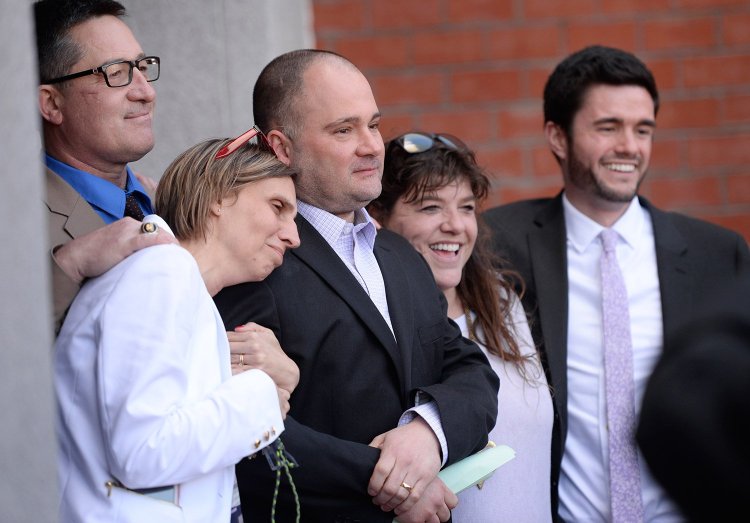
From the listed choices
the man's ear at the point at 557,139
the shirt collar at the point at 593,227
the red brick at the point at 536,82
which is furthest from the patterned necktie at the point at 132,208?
the red brick at the point at 536,82

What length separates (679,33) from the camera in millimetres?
4789

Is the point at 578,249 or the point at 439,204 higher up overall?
the point at 439,204

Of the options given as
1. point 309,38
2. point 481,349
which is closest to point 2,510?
point 481,349

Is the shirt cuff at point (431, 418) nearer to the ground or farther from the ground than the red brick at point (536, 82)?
nearer to the ground

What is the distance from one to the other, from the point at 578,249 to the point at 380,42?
61.2 inches

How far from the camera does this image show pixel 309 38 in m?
4.71

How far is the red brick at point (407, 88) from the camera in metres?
4.76

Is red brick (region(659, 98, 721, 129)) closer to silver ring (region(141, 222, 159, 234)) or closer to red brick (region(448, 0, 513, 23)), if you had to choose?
red brick (region(448, 0, 513, 23))

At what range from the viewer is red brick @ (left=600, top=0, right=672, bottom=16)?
4.76 metres

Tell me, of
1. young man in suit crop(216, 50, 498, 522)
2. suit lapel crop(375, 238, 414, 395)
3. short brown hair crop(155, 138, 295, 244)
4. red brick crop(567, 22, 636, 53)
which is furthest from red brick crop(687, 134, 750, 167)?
short brown hair crop(155, 138, 295, 244)

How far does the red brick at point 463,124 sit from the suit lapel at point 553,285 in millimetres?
1024

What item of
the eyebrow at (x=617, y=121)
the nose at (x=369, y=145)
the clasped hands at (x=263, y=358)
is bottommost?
the clasped hands at (x=263, y=358)

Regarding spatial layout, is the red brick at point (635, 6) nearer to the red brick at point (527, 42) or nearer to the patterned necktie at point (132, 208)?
the red brick at point (527, 42)

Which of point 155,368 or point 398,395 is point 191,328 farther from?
point 398,395
